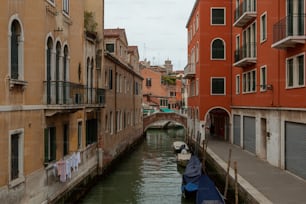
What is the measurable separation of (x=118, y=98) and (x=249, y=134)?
6.70m

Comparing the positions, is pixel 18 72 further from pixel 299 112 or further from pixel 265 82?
pixel 265 82

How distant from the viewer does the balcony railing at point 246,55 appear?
52.3 ft

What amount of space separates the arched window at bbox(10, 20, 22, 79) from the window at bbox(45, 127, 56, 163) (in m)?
2.03

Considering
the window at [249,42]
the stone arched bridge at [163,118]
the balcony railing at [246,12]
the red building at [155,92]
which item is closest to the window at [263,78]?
the window at [249,42]

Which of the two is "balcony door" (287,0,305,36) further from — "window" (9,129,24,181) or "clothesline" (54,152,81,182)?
"window" (9,129,24,181)

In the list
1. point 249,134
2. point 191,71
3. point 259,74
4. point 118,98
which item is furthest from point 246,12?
point 191,71

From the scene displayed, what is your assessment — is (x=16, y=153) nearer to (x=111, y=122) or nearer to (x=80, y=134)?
(x=80, y=134)

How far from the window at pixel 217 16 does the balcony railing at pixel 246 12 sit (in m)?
3.97

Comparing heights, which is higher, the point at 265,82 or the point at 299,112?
the point at 265,82

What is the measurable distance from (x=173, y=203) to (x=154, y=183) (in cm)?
304

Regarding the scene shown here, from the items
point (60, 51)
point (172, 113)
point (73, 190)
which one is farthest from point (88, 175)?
point (172, 113)

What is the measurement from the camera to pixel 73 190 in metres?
11.2

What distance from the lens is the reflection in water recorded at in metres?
12.3

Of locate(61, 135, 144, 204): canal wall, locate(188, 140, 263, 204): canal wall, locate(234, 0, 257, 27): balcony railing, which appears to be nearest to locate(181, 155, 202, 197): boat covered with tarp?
locate(188, 140, 263, 204): canal wall
